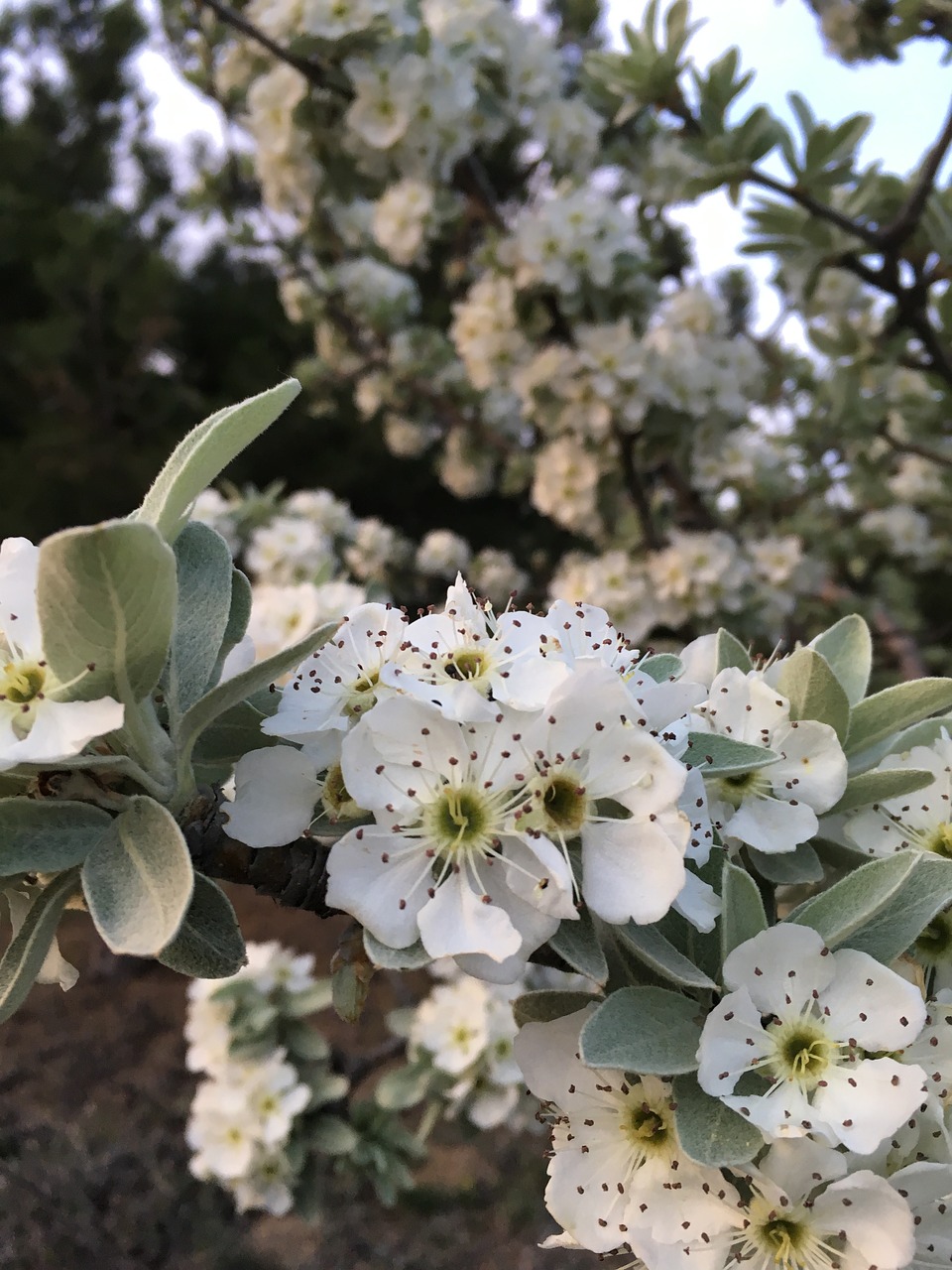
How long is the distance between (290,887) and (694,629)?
2025 mm

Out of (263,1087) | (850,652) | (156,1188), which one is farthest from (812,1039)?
(156,1188)

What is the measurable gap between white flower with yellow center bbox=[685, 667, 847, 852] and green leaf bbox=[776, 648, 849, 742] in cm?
1

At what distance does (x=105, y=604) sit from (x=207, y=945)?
9.0 inches

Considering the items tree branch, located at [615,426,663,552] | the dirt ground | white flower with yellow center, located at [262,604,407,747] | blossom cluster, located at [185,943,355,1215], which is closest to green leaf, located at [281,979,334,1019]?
blossom cluster, located at [185,943,355,1215]

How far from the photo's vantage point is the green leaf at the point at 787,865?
0.74m

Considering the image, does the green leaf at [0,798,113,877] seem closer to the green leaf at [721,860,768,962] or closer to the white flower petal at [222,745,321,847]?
the white flower petal at [222,745,321,847]

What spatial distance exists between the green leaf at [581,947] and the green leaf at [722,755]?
132mm

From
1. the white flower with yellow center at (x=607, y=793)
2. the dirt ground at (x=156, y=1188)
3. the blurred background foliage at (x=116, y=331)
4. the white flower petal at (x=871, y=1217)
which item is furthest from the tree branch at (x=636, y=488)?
the blurred background foliage at (x=116, y=331)

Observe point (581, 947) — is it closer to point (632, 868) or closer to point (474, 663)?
point (632, 868)

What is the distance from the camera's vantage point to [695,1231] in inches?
25.3

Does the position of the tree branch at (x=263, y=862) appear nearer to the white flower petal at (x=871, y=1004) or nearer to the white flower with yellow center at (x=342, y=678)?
the white flower with yellow center at (x=342, y=678)

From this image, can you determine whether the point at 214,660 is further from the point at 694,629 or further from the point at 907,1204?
the point at 694,629

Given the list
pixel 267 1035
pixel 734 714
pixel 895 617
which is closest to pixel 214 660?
pixel 734 714

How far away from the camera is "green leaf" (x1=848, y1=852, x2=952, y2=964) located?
25.9 inches
